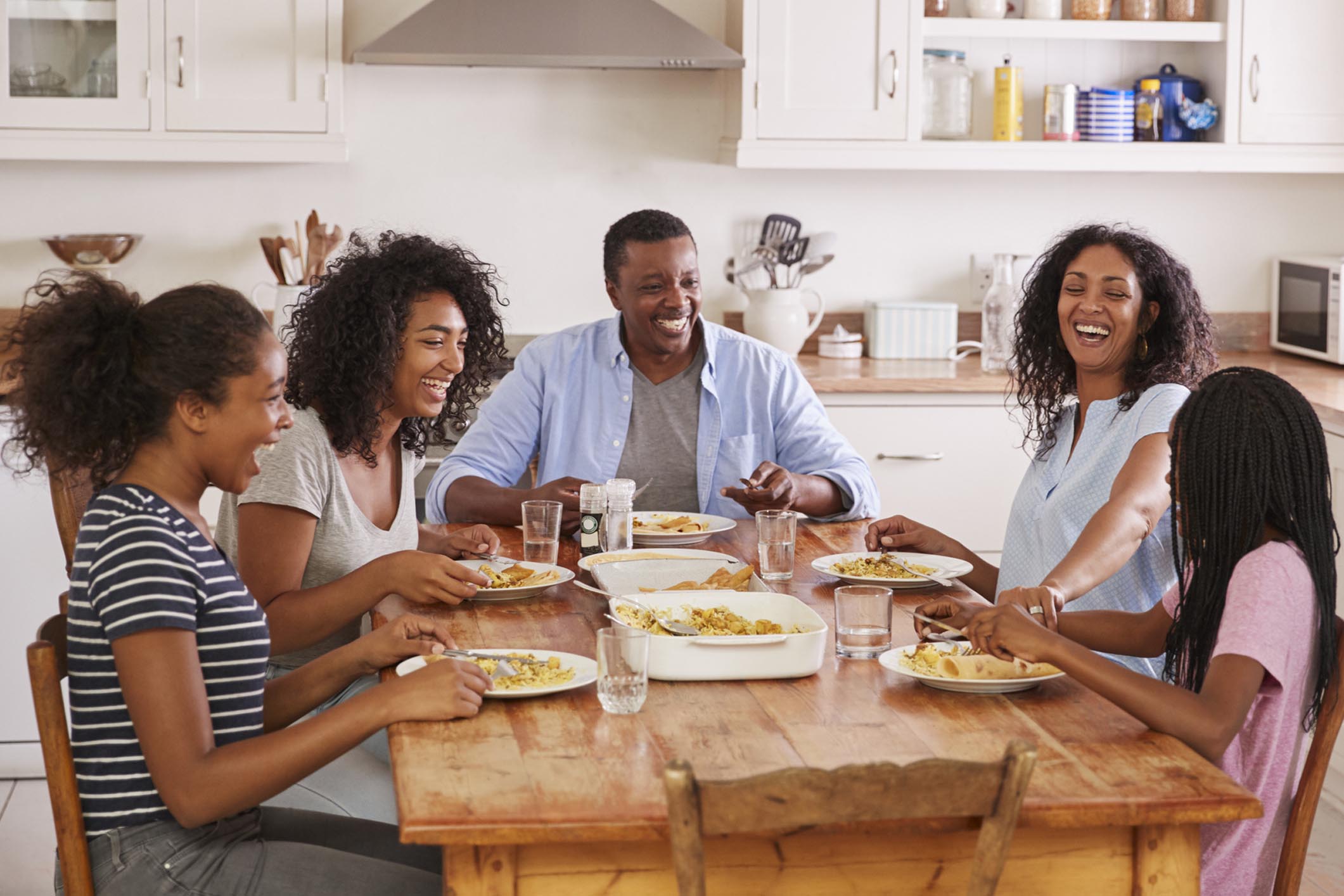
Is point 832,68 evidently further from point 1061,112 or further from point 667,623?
point 667,623

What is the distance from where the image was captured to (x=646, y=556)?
2.14 meters

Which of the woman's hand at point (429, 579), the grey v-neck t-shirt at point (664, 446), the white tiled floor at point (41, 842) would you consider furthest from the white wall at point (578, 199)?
the woman's hand at point (429, 579)

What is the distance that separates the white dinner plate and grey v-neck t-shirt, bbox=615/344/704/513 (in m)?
0.65

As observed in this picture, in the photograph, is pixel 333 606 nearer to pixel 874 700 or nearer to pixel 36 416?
pixel 36 416

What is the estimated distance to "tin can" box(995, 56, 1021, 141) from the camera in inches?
156

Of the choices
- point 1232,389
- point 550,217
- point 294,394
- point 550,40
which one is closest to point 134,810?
point 294,394

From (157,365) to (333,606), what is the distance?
1.70 feet

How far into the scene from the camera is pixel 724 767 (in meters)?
1.32

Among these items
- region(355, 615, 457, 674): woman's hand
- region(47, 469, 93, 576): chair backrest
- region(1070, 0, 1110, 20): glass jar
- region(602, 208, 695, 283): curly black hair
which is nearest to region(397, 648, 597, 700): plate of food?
region(355, 615, 457, 674): woman's hand

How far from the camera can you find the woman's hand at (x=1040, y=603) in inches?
67.2

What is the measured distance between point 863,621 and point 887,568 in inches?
16.1

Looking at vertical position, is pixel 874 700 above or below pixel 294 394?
below

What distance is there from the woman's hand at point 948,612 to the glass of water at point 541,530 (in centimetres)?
56

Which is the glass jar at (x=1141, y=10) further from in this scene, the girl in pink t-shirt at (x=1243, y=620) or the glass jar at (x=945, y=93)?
the girl in pink t-shirt at (x=1243, y=620)
